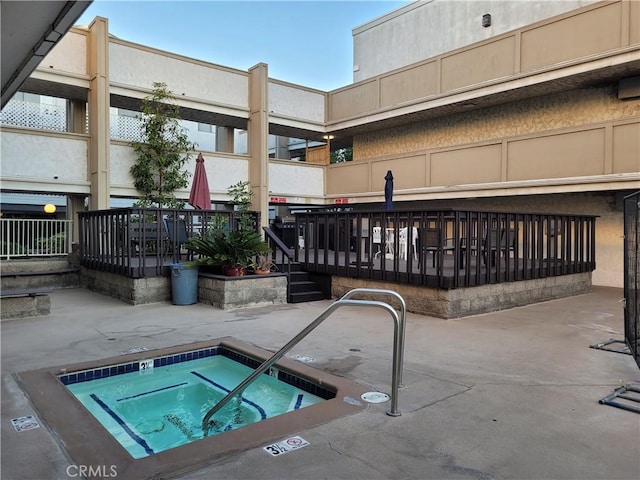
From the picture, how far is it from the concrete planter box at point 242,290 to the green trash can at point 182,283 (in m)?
0.25

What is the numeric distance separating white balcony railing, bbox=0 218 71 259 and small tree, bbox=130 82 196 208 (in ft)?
7.70

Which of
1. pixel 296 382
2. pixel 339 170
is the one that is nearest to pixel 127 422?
pixel 296 382

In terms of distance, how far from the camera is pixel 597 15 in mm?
10680

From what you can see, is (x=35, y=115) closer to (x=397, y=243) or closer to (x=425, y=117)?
(x=397, y=243)

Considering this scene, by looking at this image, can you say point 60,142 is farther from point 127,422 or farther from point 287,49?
point 127,422

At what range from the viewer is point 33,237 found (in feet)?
37.4

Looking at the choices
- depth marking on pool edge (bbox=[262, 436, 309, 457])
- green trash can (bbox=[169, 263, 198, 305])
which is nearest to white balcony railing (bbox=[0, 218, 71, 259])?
green trash can (bbox=[169, 263, 198, 305])

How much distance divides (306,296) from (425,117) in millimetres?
9186

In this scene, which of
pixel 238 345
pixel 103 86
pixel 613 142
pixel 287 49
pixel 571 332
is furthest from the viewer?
pixel 287 49

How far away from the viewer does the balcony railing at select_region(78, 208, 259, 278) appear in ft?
28.3

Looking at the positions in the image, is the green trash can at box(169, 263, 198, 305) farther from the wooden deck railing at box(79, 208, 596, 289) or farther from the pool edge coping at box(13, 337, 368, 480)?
the pool edge coping at box(13, 337, 368, 480)

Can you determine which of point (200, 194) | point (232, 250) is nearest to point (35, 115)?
point (200, 194)

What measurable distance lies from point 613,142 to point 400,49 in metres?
9.70

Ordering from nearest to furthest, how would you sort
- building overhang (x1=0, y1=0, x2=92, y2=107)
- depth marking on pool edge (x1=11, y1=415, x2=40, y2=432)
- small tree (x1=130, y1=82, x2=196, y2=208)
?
depth marking on pool edge (x1=11, y1=415, x2=40, y2=432) → building overhang (x1=0, y1=0, x2=92, y2=107) → small tree (x1=130, y1=82, x2=196, y2=208)
